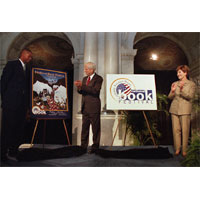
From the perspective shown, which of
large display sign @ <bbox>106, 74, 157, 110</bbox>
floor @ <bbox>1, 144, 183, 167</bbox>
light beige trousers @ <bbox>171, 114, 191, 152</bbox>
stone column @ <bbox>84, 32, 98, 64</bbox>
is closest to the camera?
floor @ <bbox>1, 144, 183, 167</bbox>

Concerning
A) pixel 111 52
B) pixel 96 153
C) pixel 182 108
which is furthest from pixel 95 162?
pixel 111 52

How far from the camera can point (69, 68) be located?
6285mm

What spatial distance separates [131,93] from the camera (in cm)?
276

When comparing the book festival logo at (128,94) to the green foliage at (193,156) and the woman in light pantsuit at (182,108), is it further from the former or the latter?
the green foliage at (193,156)

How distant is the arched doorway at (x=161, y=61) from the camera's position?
200 inches

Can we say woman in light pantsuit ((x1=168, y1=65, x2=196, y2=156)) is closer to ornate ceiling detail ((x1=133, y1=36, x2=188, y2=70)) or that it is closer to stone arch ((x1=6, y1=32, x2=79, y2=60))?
stone arch ((x1=6, y1=32, x2=79, y2=60))

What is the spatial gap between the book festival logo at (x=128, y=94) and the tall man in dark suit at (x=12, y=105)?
1393mm

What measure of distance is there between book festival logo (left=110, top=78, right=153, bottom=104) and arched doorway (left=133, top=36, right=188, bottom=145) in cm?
248

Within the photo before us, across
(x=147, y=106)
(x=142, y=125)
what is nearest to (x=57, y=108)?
(x=147, y=106)

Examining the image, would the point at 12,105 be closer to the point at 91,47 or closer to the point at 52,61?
the point at 91,47

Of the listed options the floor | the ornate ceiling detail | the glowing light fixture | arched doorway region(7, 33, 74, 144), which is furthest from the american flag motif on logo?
the glowing light fixture

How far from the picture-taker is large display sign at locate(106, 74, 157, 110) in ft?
8.93

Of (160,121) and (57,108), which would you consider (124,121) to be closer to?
(57,108)
